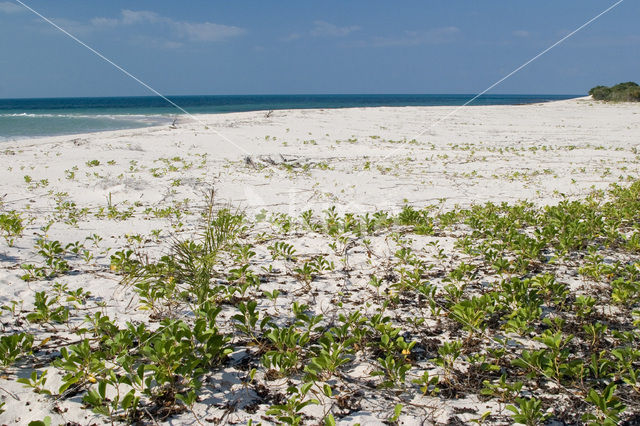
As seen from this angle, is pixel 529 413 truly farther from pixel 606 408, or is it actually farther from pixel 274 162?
pixel 274 162

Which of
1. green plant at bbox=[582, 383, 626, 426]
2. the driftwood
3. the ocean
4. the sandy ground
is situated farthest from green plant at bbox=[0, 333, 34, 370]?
the ocean

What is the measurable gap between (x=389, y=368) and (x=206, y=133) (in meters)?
14.7

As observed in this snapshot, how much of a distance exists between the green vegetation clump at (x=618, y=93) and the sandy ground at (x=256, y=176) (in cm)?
2246

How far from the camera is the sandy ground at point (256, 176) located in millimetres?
4500

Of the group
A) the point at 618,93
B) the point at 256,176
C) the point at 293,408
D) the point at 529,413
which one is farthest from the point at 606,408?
the point at 618,93

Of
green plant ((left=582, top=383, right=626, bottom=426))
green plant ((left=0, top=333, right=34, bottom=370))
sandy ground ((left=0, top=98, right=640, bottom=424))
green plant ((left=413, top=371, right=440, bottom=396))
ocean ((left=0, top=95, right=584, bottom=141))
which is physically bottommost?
green plant ((left=413, top=371, right=440, bottom=396))

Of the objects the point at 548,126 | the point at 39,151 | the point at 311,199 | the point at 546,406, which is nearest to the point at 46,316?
the point at 546,406

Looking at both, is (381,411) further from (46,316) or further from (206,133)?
(206,133)

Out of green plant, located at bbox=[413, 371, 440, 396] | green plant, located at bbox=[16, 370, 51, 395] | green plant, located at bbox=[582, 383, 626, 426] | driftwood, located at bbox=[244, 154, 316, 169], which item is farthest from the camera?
driftwood, located at bbox=[244, 154, 316, 169]

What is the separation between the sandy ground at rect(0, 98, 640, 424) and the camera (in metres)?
4.50

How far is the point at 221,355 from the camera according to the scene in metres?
2.68

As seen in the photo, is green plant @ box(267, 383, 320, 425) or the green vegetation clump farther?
the green vegetation clump

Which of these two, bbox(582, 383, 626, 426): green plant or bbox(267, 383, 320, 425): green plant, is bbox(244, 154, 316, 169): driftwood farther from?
bbox(582, 383, 626, 426): green plant

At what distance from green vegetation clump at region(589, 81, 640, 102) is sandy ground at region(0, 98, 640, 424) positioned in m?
22.5
